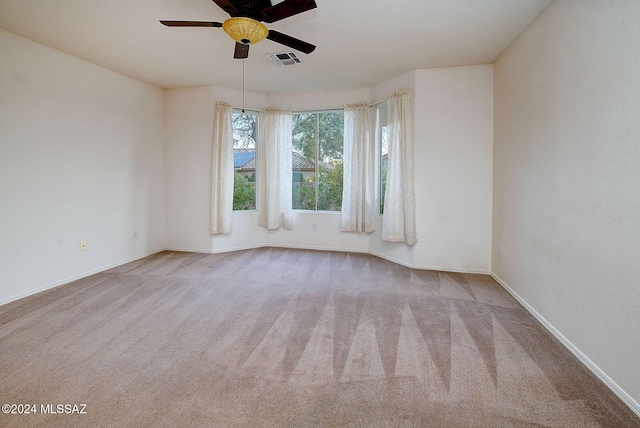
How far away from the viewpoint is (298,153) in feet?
16.9

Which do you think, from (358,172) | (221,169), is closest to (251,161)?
(221,169)

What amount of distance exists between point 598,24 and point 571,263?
5.26 feet

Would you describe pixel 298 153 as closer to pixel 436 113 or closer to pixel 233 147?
pixel 233 147

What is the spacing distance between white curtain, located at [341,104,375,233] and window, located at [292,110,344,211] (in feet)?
0.86

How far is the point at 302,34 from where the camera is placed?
2939 mm

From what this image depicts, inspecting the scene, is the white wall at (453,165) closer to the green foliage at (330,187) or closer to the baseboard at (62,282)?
the green foliage at (330,187)

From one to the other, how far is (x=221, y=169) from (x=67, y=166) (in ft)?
6.25

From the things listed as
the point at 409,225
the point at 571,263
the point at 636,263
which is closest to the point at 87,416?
the point at 636,263

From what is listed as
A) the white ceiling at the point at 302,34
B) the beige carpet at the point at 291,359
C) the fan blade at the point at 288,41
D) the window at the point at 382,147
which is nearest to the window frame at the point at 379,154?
the window at the point at 382,147

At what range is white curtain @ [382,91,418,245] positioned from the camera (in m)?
3.97

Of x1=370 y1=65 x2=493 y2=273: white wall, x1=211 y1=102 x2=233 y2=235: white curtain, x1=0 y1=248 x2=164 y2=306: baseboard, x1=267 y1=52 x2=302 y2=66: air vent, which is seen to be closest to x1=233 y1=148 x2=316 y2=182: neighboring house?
x1=211 y1=102 x2=233 y2=235: white curtain

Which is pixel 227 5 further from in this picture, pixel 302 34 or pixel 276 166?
pixel 276 166

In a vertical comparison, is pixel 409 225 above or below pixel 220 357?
above

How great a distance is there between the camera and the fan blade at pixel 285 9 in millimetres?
1944
